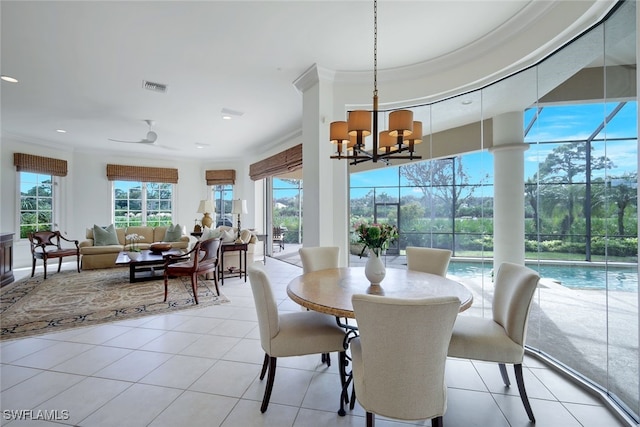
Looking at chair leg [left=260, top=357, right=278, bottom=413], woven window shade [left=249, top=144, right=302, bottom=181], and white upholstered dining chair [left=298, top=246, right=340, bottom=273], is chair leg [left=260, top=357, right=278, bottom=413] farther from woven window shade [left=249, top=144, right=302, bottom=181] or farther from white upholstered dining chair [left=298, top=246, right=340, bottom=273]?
woven window shade [left=249, top=144, right=302, bottom=181]

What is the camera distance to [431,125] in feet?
11.9

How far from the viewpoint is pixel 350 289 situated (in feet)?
6.53

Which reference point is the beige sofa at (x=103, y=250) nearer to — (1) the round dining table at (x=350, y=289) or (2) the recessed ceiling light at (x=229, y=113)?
(2) the recessed ceiling light at (x=229, y=113)

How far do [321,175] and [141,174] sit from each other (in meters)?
6.78

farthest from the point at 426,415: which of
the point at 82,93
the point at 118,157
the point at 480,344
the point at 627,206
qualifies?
the point at 118,157

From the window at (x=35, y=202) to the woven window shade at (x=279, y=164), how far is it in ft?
15.4

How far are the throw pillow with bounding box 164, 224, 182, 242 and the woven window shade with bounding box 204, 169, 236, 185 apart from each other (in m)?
1.94

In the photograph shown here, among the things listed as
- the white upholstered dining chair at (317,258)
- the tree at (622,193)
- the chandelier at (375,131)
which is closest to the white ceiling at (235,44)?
the chandelier at (375,131)

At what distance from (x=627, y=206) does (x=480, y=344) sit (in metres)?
1.33

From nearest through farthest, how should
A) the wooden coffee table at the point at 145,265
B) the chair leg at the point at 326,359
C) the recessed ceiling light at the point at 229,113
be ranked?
1. the chair leg at the point at 326,359
2. the recessed ceiling light at the point at 229,113
3. the wooden coffee table at the point at 145,265

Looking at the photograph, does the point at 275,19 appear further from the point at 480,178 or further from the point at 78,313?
the point at 78,313

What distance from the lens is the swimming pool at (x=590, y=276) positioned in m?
1.92

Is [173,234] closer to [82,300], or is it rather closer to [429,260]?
[82,300]

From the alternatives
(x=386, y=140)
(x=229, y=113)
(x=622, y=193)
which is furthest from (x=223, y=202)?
(x=622, y=193)
